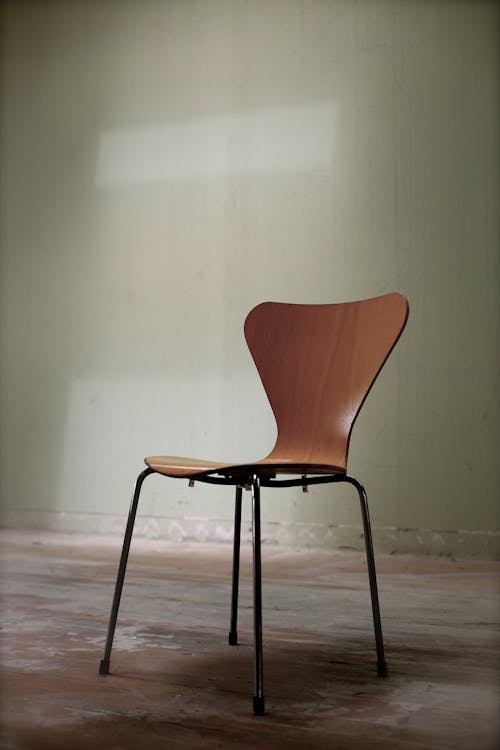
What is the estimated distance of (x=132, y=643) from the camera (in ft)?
5.94

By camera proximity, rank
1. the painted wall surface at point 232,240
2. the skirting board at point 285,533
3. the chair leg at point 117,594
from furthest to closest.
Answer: the painted wall surface at point 232,240 < the skirting board at point 285,533 < the chair leg at point 117,594

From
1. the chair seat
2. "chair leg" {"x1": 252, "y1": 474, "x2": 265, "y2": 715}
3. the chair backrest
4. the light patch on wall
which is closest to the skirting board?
the light patch on wall

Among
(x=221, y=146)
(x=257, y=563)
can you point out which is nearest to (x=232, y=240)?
(x=221, y=146)

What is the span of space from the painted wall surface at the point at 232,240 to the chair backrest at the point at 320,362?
187 cm

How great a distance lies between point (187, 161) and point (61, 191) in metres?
0.81

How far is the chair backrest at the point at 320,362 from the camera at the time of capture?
5.55 feet

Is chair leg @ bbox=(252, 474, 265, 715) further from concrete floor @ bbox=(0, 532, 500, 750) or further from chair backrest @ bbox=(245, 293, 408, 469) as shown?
chair backrest @ bbox=(245, 293, 408, 469)

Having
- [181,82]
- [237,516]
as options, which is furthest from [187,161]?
[237,516]

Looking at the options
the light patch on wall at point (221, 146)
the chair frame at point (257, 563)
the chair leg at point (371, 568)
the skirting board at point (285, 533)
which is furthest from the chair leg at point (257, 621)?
the light patch on wall at point (221, 146)

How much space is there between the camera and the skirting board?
11.4 ft

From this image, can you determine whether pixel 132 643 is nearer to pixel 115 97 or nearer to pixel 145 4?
pixel 115 97

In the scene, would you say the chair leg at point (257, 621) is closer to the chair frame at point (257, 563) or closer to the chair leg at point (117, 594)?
the chair frame at point (257, 563)

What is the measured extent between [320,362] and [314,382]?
0.16 feet

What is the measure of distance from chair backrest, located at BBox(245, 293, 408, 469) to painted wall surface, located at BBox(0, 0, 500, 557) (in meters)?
1.87
